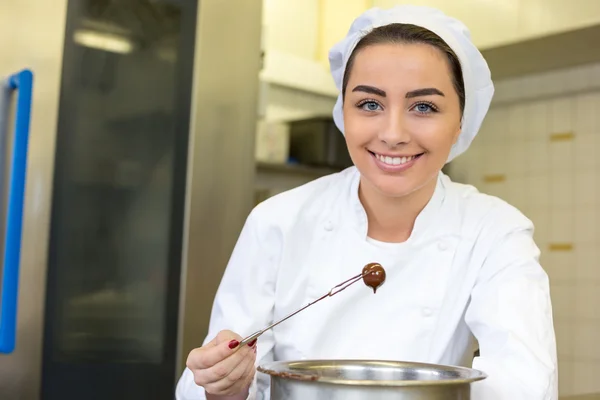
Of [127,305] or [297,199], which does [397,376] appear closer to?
[297,199]

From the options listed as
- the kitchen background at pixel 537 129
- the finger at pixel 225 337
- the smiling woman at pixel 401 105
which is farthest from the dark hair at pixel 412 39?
the kitchen background at pixel 537 129

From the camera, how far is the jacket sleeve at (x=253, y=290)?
3.57ft

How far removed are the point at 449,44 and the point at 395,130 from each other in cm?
16

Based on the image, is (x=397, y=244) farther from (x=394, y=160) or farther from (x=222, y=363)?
(x=222, y=363)

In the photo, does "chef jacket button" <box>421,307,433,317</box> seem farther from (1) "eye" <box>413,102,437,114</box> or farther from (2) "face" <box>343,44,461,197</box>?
(1) "eye" <box>413,102,437,114</box>

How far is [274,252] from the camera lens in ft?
3.69

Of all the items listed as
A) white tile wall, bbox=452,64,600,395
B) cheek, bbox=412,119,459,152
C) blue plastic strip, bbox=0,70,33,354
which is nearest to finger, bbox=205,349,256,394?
cheek, bbox=412,119,459,152

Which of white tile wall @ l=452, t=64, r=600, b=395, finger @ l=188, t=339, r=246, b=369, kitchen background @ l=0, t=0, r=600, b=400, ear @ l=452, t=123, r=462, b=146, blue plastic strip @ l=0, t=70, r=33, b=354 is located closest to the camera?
finger @ l=188, t=339, r=246, b=369

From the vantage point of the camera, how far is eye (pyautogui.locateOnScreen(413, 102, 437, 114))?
0.99 metres

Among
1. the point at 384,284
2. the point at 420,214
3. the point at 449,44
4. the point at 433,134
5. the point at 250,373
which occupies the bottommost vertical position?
the point at 250,373

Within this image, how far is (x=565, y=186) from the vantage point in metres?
2.44

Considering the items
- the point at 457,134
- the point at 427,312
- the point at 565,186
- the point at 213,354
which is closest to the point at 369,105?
the point at 457,134

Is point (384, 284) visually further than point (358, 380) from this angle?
Yes

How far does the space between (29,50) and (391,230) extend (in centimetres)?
79
